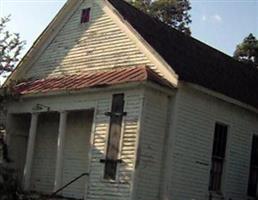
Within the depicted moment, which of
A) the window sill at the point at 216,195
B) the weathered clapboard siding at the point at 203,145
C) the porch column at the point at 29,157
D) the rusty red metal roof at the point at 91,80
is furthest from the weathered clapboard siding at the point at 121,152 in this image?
the window sill at the point at 216,195

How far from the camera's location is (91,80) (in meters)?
19.7

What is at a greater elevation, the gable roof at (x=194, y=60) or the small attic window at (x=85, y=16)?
the small attic window at (x=85, y=16)

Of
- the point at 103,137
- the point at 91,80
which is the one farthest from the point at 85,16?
the point at 103,137

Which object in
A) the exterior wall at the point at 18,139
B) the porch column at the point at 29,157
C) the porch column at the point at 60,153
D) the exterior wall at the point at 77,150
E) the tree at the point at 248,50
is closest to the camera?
the porch column at the point at 60,153

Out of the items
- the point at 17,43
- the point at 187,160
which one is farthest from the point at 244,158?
the point at 17,43

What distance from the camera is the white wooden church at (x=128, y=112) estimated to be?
59.1 ft

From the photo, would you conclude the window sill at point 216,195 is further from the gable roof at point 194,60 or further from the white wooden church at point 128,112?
the gable roof at point 194,60

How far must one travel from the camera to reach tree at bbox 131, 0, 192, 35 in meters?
40.1

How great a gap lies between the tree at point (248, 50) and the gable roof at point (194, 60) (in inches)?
493

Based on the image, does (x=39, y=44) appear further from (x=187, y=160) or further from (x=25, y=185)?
(x=187, y=160)

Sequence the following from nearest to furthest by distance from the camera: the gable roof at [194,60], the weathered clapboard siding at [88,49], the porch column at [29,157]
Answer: the gable roof at [194,60]
the weathered clapboard siding at [88,49]
the porch column at [29,157]

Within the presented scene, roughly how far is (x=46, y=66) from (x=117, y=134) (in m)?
6.27

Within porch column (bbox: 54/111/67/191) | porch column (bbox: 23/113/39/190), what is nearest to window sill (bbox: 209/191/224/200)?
porch column (bbox: 54/111/67/191)

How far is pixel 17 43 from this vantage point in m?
24.3
